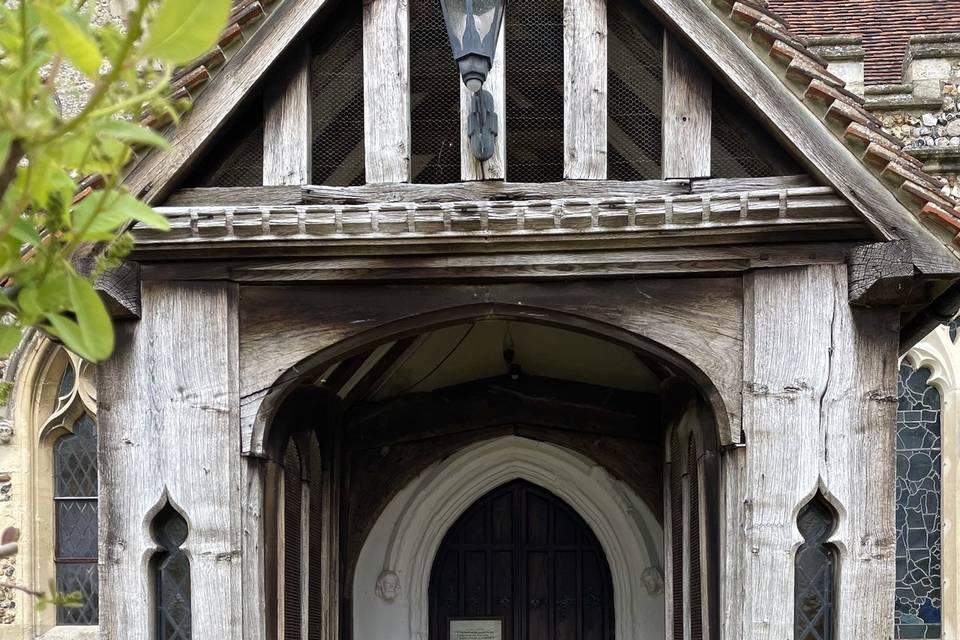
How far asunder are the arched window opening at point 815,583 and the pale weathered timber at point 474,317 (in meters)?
0.52

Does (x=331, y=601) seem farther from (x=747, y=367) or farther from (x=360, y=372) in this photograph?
(x=747, y=367)

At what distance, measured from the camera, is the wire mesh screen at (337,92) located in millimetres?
5695

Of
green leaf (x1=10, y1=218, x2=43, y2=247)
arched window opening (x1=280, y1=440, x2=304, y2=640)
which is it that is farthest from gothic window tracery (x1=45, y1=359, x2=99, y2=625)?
green leaf (x1=10, y1=218, x2=43, y2=247)

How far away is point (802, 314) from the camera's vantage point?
538 cm

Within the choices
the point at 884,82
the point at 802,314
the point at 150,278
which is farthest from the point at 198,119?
the point at 884,82

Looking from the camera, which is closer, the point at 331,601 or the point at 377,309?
the point at 377,309

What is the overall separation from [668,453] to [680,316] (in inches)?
77.0

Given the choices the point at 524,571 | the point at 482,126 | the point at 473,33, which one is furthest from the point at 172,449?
the point at 524,571

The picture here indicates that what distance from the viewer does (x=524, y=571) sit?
25.8 feet

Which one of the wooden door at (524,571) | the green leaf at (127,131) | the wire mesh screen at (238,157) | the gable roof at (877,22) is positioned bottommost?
the wooden door at (524,571)

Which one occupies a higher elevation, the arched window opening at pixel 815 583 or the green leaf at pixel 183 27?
the green leaf at pixel 183 27

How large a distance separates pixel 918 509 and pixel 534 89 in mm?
4516

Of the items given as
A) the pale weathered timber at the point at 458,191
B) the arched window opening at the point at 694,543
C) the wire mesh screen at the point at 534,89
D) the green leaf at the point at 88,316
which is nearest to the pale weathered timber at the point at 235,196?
the pale weathered timber at the point at 458,191

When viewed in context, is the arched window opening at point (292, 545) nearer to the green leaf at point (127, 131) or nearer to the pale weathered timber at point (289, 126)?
the pale weathered timber at point (289, 126)
